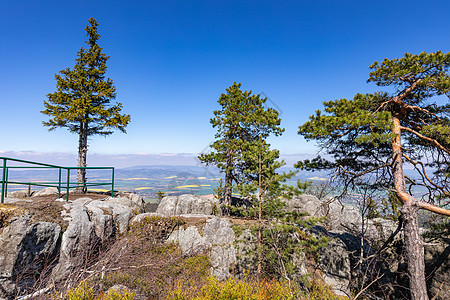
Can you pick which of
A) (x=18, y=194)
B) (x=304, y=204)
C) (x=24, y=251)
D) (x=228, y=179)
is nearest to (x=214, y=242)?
(x=228, y=179)

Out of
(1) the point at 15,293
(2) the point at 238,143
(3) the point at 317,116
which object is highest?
(3) the point at 317,116

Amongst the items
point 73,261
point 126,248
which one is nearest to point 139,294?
point 126,248

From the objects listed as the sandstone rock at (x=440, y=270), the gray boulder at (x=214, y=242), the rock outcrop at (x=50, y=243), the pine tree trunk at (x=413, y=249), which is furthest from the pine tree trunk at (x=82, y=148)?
the sandstone rock at (x=440, y=270)

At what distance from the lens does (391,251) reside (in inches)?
388

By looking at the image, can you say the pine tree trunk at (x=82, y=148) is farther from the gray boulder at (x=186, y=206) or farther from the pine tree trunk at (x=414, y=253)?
the pine tree trunk at (x=414, y=253)

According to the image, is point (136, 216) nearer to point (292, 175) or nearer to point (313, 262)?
point (292, 175)

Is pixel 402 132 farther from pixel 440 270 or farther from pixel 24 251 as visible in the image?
pixel 24 251

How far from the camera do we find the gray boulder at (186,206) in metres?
12.7

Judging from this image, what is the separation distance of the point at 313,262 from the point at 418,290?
414 cm

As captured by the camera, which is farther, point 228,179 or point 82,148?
point 82,148

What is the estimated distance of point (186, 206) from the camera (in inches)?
508

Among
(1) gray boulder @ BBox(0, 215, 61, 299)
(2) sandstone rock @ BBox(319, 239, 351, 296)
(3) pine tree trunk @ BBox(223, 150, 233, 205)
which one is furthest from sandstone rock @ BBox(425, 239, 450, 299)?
(1) gray boulder @ BBox(0, 215, 61, 299)

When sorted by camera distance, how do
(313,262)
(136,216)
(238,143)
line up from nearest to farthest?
(136,216)
(313,262)
(238,143)

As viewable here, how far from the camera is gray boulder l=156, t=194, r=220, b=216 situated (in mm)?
12672
